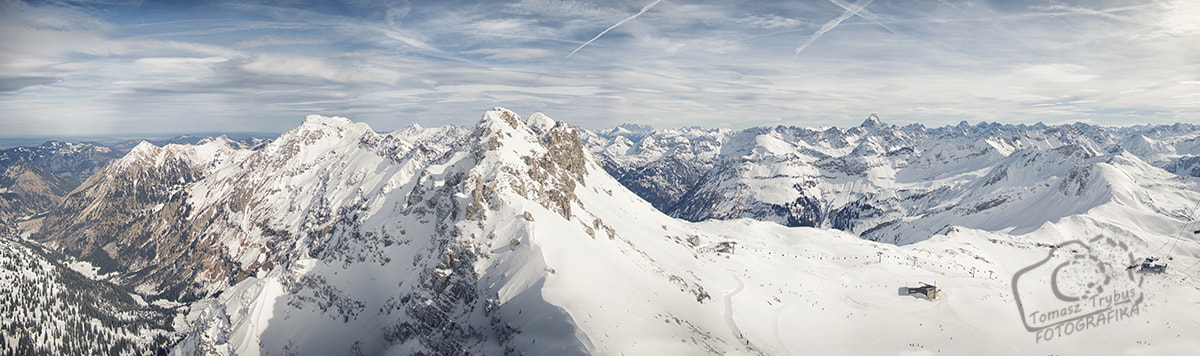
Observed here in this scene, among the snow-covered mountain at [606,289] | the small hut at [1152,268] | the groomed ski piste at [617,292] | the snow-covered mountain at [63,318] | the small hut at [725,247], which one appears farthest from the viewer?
the snow-covered mountain at [63,318]

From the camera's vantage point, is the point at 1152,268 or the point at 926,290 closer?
the point at 926,290

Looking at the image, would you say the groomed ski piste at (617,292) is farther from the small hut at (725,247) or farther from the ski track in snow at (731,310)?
the small hut at (725,247)

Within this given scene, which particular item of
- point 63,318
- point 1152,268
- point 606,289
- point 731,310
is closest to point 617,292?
point 606,289

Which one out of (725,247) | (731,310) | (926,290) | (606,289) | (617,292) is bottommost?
(725,247)

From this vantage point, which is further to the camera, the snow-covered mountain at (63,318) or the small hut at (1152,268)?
the snow-covered mountain at (63,318)

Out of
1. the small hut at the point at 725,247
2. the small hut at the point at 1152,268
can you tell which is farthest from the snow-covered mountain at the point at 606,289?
the small hut at the point at 1152,268

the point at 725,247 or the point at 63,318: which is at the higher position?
the point at 725,247

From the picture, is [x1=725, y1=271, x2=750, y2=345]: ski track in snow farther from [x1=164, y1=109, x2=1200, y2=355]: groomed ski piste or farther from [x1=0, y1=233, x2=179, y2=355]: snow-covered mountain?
[x1=0, y1=233, x2=179, y2=355]: snow-covered mountain

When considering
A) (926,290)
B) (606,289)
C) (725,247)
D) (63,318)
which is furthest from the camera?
(63,318)

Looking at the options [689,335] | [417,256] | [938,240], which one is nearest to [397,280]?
[417,256]

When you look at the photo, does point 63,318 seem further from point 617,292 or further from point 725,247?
point 725,247

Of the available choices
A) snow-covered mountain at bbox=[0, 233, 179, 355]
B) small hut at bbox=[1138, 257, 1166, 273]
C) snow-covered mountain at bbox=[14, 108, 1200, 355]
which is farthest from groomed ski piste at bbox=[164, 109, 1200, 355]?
snow-covered mountain at bbox=[0, 233, 179, 355]
